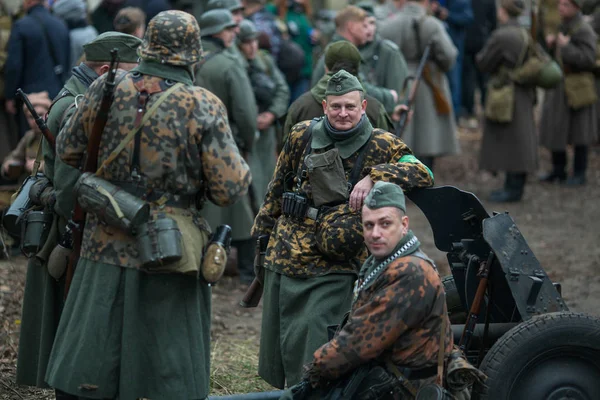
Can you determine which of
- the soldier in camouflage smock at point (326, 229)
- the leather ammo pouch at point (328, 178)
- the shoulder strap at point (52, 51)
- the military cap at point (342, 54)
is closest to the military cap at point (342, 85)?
the soldier in camouflage smock at point (326, 229)

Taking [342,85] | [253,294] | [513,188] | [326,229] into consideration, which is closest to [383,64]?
[253,294]

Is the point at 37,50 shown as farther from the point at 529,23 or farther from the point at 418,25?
the point at 529,23

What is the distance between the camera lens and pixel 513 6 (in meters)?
11.9

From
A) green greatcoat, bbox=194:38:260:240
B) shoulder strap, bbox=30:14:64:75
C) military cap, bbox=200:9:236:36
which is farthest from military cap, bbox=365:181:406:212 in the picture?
shoulder strap, bbox=30:14:64:75

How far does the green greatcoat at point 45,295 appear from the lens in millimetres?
5520

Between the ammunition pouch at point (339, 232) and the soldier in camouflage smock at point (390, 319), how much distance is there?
2.50ft

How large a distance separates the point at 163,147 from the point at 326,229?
3.55ft

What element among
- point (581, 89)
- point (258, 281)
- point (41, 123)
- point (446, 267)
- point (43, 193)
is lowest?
point (446, 267)

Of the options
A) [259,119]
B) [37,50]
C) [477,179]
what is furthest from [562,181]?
[37,50]

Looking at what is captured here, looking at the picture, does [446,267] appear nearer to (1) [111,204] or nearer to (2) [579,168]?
(2) [579,168]

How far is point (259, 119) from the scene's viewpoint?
9594 millimetres

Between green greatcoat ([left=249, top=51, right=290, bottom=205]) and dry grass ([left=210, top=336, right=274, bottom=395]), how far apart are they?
2045 mm

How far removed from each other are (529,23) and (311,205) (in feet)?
24.7

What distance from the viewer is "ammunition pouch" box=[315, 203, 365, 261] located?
5500mm
